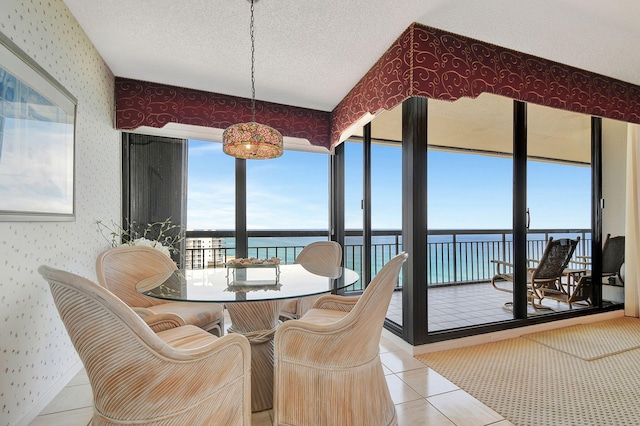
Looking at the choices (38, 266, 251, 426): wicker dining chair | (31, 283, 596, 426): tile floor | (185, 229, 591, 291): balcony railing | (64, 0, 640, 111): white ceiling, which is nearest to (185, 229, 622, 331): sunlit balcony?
(185, 229, 591, 291): balcony railing

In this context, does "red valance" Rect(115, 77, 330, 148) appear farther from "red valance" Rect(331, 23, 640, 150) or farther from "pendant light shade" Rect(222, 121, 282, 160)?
"pendant light shade" Rect(222, 121, 282, 160)

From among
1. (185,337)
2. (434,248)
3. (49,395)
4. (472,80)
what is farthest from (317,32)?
(434,248)

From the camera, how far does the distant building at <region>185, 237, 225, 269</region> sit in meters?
4.01

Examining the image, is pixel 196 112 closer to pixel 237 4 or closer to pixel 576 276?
pixel 237 4

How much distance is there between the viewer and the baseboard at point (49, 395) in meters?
1.57

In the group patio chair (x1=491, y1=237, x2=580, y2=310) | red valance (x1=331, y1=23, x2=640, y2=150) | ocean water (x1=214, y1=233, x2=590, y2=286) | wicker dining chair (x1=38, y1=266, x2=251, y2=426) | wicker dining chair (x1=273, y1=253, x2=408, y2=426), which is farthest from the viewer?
ocean water (x1=214, y1=233, x2=590, y2=286)

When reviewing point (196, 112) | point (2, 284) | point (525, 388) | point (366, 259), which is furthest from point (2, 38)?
point (525, 388)

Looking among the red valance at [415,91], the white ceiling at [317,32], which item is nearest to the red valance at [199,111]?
the red valance at [415,91]

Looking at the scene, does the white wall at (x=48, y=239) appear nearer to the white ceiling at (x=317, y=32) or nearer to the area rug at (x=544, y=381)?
the white ceiling at (x=317, y=32)

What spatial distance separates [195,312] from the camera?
2129 millimetres

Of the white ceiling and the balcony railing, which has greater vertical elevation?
the white ceiling

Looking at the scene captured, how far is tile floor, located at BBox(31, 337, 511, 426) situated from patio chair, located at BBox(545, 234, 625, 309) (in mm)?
2397

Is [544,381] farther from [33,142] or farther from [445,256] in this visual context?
[33,142]

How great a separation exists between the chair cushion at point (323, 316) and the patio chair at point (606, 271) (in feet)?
9.80
